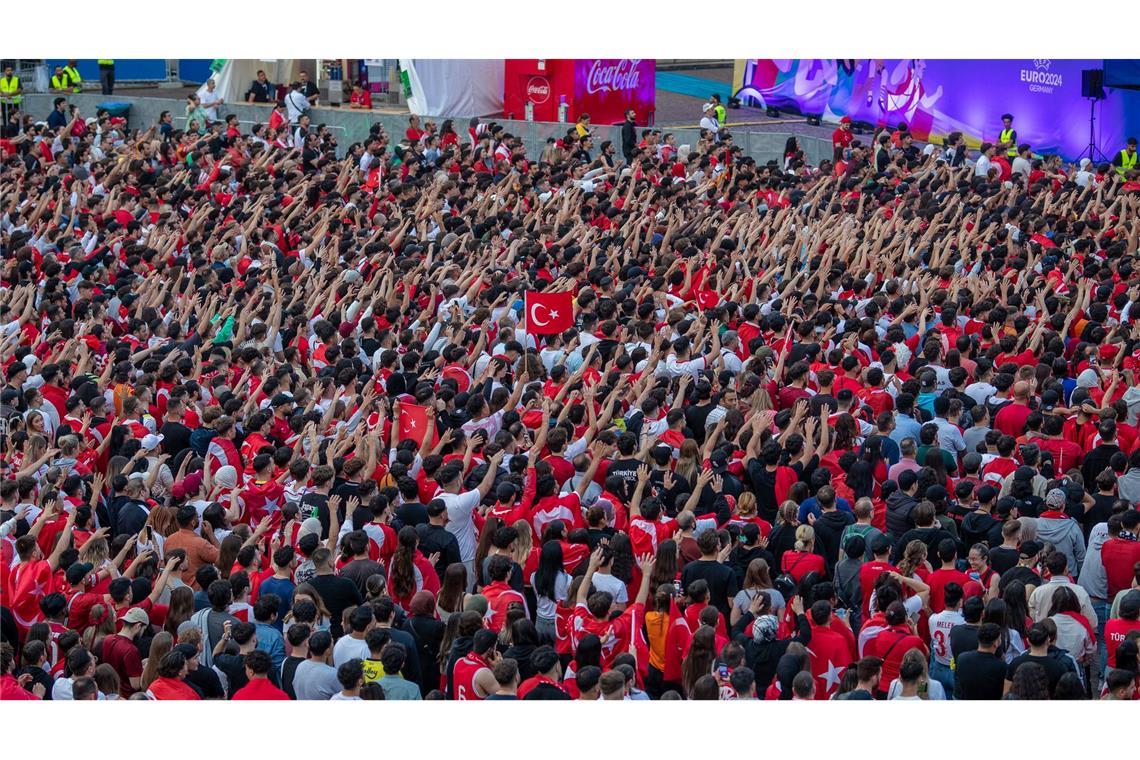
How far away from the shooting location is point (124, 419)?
10164 mm

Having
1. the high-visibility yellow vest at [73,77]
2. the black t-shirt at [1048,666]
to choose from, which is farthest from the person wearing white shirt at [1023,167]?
the high-visibility yellow vest at [73,77]

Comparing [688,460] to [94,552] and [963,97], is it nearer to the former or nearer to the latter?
[94,552]

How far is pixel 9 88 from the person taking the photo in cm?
2759

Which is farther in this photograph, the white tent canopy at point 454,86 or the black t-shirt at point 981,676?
the white tent canopy at point 454,86

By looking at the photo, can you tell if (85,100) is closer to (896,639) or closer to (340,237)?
(340,237)

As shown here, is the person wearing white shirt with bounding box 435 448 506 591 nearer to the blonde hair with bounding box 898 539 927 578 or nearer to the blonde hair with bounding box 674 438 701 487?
the blonde hair with bounding box 674 438 701 487

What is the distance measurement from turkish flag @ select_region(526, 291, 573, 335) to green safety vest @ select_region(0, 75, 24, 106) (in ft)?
62.6

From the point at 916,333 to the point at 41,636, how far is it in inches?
315

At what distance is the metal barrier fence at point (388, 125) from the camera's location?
2548 centimetres

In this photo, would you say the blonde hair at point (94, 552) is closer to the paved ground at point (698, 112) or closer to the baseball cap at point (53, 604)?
the baseball cap at point (53, 604)

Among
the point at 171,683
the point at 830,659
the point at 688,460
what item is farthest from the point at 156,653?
the point at 688,460

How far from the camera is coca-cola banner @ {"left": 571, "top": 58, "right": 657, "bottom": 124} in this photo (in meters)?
27.3

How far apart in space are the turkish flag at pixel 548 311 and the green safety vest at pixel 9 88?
19.1 m

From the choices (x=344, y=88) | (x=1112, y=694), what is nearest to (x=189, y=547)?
(x=1112, y=694)
